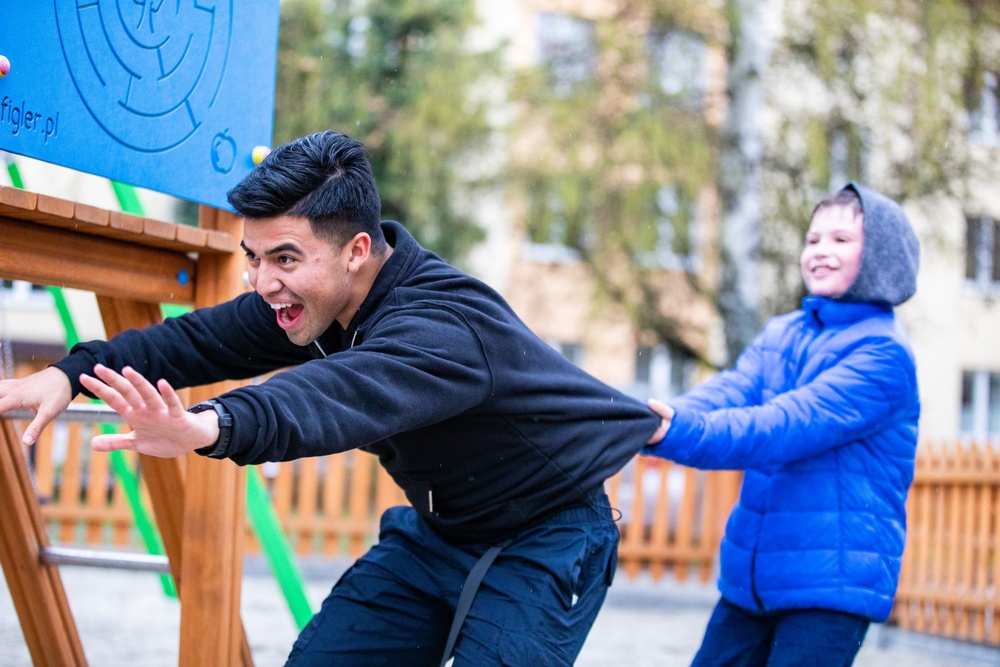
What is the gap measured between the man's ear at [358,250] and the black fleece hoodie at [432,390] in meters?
0.06

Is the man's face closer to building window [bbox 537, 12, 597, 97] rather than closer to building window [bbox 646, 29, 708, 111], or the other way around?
building window [bbox 646, 29, 708, 111]

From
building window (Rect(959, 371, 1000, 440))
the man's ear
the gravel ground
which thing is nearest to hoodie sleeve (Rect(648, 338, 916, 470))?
the man's ear

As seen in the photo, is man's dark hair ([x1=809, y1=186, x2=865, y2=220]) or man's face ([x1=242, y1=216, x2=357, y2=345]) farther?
man's dark hair ([x1=809, y1=186, x2=865, y2=220])

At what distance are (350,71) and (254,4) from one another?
1211 centimetres

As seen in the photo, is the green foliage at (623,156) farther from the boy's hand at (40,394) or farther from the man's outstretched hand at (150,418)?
the man's outstretched hand at (150,418)

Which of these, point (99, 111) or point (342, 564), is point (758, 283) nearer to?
point (342, 564)

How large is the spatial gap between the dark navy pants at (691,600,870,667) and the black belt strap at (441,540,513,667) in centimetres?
93

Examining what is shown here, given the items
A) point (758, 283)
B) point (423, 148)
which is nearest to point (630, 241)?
point (758, 283)

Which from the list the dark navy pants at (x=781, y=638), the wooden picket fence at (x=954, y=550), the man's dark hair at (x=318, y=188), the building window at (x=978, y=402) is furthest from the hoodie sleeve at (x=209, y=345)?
the building window at (x=978, y=402)

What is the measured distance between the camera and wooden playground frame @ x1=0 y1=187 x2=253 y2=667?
264 cm

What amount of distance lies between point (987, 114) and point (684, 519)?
6549mm

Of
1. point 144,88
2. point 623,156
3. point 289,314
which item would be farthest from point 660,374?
point 289,314

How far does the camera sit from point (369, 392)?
2146 millimetres

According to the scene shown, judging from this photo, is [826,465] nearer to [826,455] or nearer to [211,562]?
[826,455]
